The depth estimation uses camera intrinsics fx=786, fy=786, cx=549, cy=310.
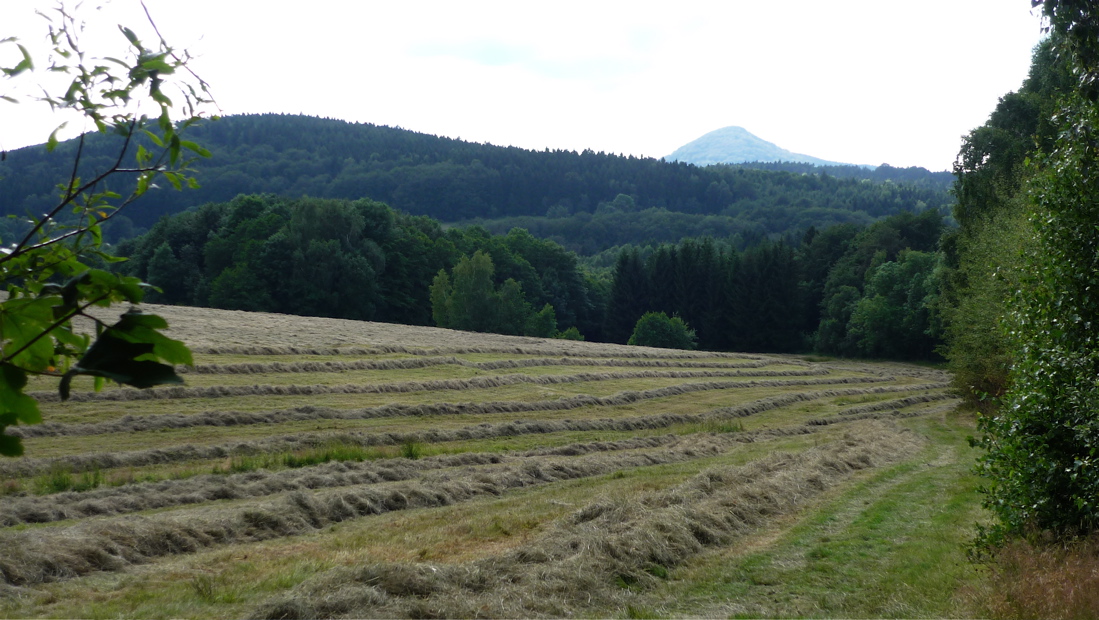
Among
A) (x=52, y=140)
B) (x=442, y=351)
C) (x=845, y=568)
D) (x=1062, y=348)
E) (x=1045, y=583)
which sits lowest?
(x=442, y=351)

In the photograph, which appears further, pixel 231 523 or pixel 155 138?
pixel 231 523

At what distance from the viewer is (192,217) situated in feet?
266

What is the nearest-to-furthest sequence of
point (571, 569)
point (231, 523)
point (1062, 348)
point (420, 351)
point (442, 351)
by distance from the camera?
point (1062, 348) → point (571, 569) → point (231, 523) → point (420, 351) → point (442, 351)

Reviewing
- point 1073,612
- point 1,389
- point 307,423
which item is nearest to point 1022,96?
point 307,423

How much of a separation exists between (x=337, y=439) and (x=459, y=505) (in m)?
7.89

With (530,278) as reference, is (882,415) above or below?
below

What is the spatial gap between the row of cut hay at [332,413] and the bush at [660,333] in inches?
1884

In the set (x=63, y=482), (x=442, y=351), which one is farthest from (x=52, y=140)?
(x=442, y=351)

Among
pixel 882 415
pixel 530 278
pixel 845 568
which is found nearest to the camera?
pixel 845 568

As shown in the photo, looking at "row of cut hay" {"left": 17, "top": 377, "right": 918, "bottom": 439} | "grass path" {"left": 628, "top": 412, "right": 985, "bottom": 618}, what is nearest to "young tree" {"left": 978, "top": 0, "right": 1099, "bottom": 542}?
"grass path" {"left": 628, "top": 412, "right": 985, "bottom": 618}

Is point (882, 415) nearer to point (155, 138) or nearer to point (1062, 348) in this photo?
point (1062, 348)

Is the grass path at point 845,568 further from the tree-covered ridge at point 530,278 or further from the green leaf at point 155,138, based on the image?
the tree-covered ridge at point 530,278

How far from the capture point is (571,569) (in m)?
8.70

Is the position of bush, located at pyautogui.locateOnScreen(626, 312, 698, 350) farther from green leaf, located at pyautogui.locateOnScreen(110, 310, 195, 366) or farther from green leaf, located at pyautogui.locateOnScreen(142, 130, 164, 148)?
green leaf, located at pyautogui.locateOnScreen(110, 310, 195, 366)
